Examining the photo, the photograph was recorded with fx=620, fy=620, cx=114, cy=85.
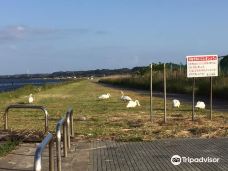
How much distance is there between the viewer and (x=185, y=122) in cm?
1733

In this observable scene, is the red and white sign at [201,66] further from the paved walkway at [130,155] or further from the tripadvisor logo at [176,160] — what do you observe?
the tripadvisor logo at [176,160]

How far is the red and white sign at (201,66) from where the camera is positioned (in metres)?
17.7

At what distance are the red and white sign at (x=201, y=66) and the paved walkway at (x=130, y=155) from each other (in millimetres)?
4525

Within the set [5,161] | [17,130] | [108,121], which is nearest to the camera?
[5,161]

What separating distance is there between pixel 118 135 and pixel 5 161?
14.0 ft

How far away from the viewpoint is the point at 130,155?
11594mm

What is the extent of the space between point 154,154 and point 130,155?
451mm

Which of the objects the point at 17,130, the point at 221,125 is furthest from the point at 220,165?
the point at 17,130

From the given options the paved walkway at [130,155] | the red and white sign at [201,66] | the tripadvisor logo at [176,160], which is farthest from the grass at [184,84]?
the tripadvisor logo at [176,160]

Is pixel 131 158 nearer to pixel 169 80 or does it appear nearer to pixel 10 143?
pixel 10 143

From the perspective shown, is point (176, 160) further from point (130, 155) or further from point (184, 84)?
point (184, 84)
